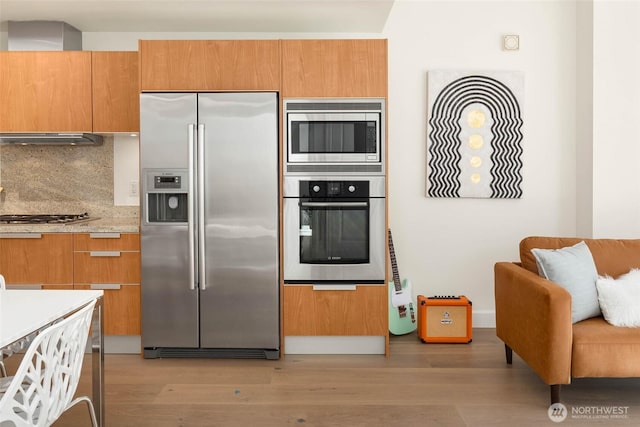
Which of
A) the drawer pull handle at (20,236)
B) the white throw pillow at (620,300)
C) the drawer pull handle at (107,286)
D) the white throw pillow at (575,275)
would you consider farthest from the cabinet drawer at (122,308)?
the white throw pillow at (620,300)

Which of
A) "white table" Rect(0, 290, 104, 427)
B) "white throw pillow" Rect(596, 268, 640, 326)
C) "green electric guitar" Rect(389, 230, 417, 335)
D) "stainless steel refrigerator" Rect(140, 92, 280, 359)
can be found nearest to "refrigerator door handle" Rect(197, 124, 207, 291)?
"stainless steel refrigerator" Rect(140, 92, 280, 359)

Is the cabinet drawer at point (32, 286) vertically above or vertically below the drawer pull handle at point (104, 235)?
below

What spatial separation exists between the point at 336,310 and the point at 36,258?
2151 mm

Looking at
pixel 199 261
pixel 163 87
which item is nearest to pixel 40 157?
pixel 163 87

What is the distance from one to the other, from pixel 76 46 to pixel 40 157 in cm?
96

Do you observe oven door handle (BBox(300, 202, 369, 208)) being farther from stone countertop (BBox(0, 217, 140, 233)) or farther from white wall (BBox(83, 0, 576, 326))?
stone countertop (BBox(0, 217, 140, 233))

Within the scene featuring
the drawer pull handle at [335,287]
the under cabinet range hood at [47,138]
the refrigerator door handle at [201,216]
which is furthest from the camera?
the under cabinet range hood at [47,138]

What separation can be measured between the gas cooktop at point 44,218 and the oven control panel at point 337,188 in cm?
179

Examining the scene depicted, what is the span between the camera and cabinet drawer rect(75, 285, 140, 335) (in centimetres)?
385

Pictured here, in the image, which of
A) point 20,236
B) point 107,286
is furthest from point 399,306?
point 20,236

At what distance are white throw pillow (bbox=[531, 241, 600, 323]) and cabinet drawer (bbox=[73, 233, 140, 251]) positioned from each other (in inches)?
106

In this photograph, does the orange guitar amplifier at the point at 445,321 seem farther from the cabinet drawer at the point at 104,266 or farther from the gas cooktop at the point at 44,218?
the gas cooktop at the point at 44,218

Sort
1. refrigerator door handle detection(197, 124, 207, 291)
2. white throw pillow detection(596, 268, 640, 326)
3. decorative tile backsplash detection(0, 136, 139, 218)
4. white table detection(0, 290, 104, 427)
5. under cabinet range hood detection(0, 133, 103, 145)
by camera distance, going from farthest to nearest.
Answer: decorative tile backsplash detection(0, 136, 139, 218), under cabinet range hood detection(0, 133, 103, 145), refrigerator door handle detection(197, 124, 207, 291), white throw pillow detection(596, 268, 640, 326), white table detection(0, 290, 104, 427)

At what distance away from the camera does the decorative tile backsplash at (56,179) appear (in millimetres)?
4465
